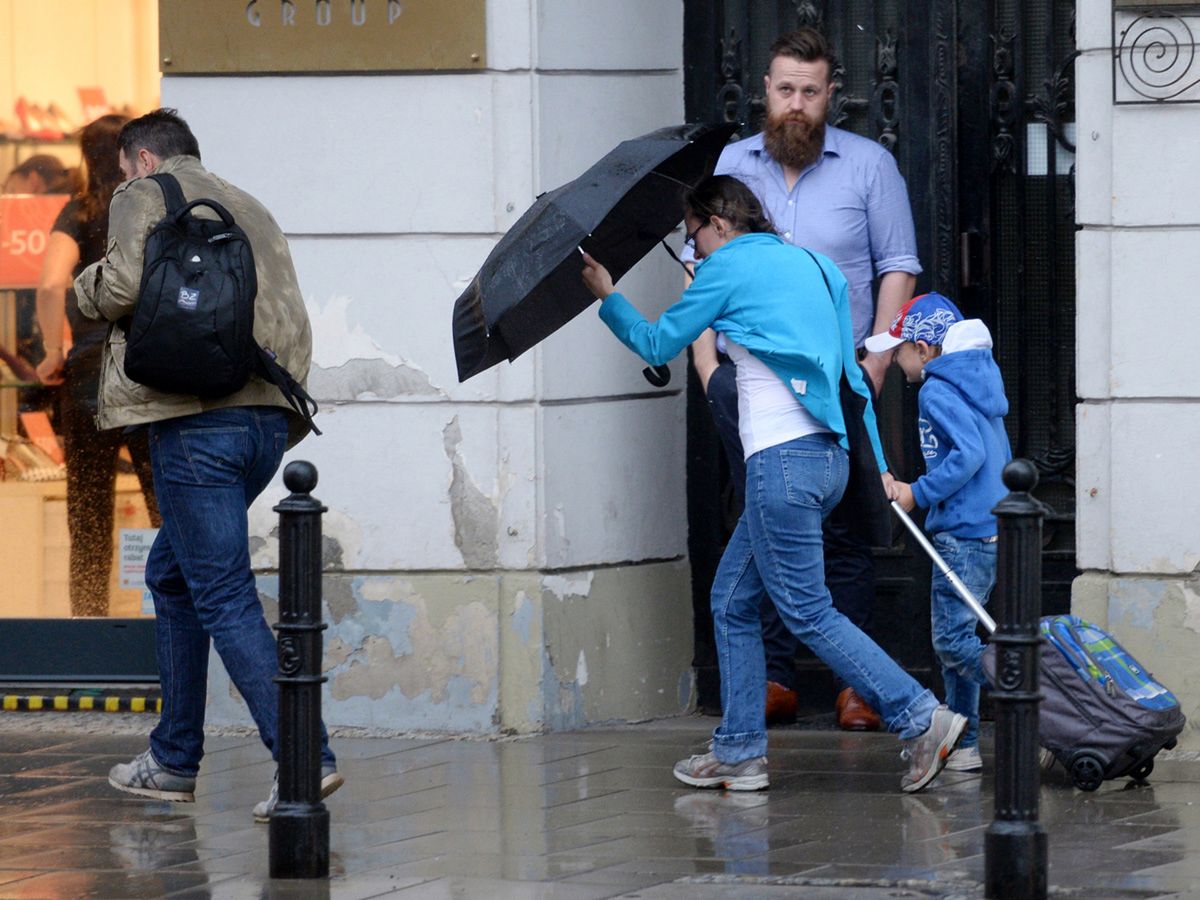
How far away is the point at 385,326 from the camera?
7.66 m

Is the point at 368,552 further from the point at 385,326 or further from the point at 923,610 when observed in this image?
the point at 923,610

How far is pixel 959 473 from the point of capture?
6.53m

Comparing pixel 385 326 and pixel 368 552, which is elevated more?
→ pixel 385 326

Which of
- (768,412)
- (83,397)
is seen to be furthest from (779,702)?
(83,397)

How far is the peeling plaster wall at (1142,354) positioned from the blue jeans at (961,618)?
632mm

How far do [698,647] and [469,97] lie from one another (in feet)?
7.55

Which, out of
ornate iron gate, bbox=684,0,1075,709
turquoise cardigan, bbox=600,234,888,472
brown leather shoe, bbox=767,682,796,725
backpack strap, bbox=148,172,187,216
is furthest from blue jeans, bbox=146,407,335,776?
ornate iron gate, bbox=684,0,1075,709

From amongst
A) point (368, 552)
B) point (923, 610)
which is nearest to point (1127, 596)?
point (923, 610)

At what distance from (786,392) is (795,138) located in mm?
1444

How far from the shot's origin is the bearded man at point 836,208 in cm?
739

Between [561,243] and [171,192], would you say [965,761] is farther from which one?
[171,192]

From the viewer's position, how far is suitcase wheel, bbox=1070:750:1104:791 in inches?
248

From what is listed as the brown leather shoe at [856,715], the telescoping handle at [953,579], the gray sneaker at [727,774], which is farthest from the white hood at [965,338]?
the brown leather shoe at [856,715]

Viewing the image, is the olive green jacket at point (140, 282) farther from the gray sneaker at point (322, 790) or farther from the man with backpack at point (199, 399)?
the gray sneaker at point (322, 790)
